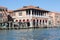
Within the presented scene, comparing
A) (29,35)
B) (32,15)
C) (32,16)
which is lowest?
(32,16)

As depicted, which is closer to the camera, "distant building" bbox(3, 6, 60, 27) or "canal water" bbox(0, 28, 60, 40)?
"canal water" bbox(0, 28, 60, 40)

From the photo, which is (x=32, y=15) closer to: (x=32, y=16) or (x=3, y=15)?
(x=32, y=16)

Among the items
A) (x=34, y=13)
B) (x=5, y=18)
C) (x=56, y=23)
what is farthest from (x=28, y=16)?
(x=56, y=23)

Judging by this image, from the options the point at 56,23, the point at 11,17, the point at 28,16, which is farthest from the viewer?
the point at 56,23

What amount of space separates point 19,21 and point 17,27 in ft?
23.6

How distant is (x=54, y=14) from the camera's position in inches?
3278

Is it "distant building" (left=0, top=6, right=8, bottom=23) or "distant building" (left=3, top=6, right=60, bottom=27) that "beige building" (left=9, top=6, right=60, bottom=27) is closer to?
"distant building" (left=3, top=6, right=60, bottom=27)

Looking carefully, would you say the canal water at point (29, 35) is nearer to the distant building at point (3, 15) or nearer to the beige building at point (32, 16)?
the beige building at point (32, 16)

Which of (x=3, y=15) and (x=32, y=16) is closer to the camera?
(x=32, y=16)

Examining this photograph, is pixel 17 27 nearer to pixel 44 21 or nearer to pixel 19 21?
pixel 19 21

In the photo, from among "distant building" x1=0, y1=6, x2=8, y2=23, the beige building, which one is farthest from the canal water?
"distant building" x1=0, y1=6, x2=8, y2=23

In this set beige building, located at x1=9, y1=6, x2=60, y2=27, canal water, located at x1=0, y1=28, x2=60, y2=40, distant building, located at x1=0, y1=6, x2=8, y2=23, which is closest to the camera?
canal water, located at x1=0, y1=28, x2=60, y2=40

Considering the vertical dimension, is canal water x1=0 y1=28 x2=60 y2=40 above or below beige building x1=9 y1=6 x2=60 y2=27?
above

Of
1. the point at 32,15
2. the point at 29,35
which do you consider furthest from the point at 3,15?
the point at 29,35
